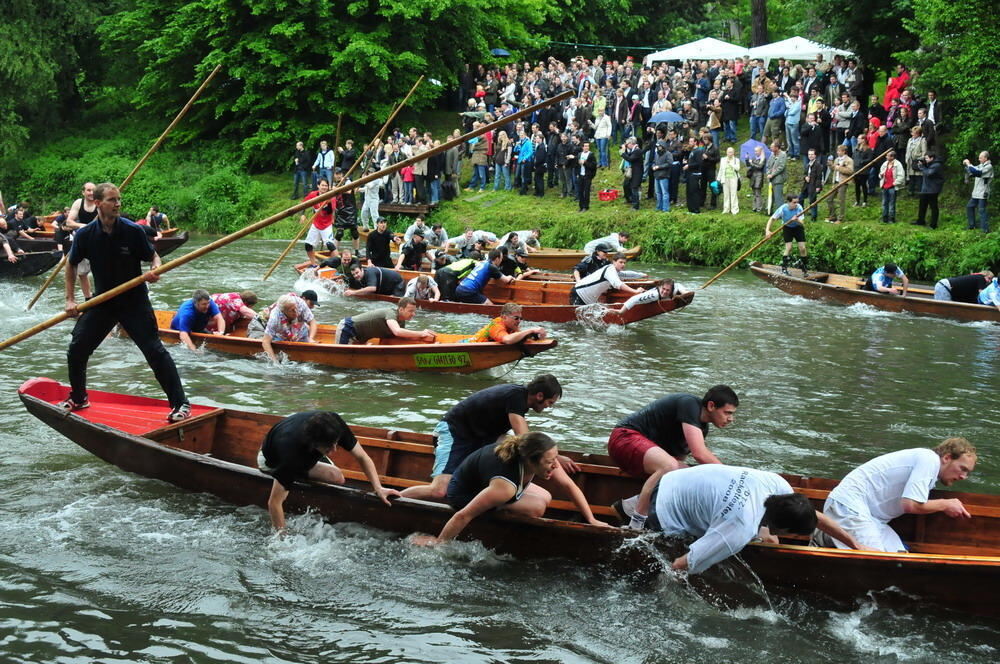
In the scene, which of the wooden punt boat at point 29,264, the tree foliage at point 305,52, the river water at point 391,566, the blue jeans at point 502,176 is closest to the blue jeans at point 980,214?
the river water at point 391,566

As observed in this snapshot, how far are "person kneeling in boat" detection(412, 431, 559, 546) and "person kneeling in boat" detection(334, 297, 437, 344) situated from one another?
547cm

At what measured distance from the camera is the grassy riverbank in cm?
1977

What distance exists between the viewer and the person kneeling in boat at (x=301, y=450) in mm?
6746

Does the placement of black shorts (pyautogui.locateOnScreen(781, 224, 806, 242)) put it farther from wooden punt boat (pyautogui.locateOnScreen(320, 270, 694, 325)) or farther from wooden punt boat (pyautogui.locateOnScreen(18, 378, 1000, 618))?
wooden punt boat (pyautogui.locateOnScreen(18, 378, 1000, 618))

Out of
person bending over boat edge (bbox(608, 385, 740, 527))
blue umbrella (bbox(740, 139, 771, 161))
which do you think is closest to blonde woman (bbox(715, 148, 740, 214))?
blue umbrella (bbox(740, 139, 771, 161))

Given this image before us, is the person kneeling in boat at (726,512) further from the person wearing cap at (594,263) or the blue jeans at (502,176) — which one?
the blue jeans at (502,176)

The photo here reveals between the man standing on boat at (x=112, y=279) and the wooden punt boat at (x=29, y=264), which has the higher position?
the man standing on boat at (x=112, y=279)

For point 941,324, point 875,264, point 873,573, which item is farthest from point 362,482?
point 875,264

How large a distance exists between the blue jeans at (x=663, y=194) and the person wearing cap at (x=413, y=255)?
7.02 metres

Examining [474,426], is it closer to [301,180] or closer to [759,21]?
[301,180]

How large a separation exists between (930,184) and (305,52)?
19.9 metres

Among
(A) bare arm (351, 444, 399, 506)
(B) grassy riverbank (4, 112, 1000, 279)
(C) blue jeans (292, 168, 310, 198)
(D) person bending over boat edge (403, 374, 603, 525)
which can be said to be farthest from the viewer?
(C) blue jeans (292, 168, 310, 198)

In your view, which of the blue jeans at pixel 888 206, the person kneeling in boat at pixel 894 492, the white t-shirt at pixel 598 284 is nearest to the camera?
the person kneeling in boat at pixel 894 492

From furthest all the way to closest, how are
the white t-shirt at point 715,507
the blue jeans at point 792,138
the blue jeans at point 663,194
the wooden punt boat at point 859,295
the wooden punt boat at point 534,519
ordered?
1. the blue jeans at point 663,194
2. the blue jeans at point 792,138
3. the wooden punt boat at point 859,295
4. the wooden punt boat at point 534,519
5. the white t-shirt at point 715,507
